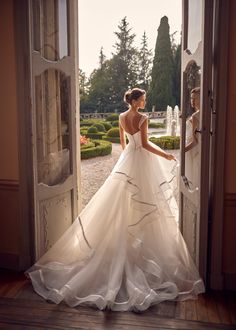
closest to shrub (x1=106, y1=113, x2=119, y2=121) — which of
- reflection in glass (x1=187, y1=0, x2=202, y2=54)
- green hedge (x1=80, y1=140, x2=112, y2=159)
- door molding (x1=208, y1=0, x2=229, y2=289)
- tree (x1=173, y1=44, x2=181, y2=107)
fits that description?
green hedge (x1=80, y1=140, x2=112, y2=159)

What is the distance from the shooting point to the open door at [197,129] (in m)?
2.52

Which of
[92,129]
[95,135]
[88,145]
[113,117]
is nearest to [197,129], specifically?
[88,145]

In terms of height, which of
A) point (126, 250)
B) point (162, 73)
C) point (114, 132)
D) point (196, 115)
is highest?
point (162, 73)

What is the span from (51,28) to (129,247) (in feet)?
6.12

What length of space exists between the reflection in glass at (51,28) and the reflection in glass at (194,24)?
1.03 m

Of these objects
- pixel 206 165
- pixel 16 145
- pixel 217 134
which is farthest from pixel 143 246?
pixel 16 145

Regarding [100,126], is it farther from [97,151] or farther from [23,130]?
[23,130]

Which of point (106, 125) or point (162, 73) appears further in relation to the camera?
point (106, 125)

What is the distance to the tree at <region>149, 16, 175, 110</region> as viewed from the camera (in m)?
7.77

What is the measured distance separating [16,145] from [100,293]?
1.33m

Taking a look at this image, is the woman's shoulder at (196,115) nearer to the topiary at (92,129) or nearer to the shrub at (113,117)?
the shrub at (113,117)

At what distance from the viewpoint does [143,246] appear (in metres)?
2.93

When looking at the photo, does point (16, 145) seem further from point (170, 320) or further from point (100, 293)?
point (170, 320)

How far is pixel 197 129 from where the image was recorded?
8.98 feet
